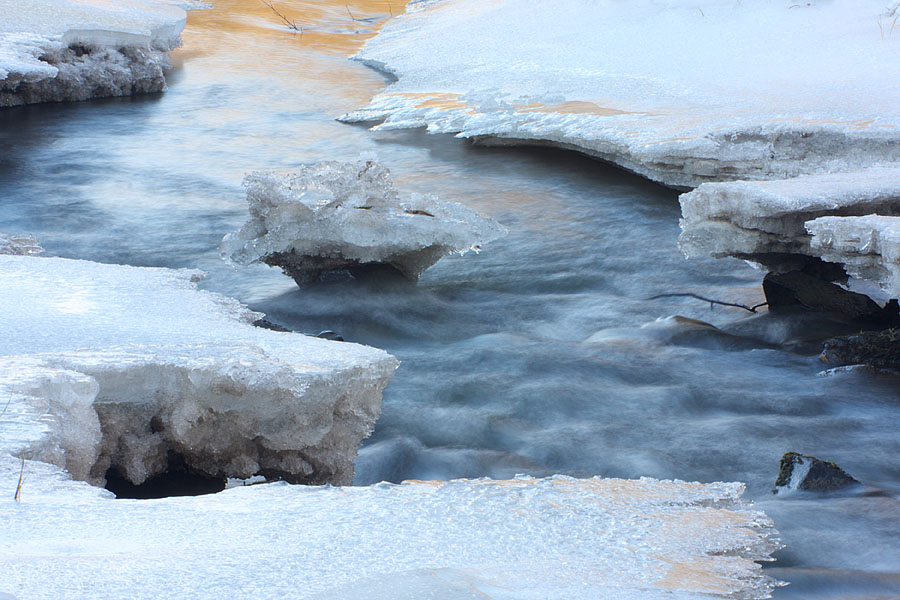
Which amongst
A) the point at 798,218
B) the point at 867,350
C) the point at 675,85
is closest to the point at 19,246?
the point at 798,218

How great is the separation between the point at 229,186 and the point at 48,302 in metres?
4.65

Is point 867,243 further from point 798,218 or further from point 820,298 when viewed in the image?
point 820,298

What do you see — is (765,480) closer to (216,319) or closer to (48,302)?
(216,319)

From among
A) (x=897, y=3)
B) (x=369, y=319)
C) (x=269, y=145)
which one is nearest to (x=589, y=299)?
(x=369, y=319)

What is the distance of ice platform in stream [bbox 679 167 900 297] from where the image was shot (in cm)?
351

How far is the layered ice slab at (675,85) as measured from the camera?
5.69 m

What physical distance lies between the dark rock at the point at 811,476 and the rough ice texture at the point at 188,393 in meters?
1.32

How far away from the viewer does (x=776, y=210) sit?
385 centimetres

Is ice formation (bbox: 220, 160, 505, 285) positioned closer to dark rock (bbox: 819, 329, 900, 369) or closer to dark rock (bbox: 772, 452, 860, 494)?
dark rock (bbox: 819, 329, 900, 369)

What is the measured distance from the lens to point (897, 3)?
8336mm

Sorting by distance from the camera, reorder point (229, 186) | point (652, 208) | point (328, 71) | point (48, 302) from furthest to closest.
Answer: point (328, 71) < point (229, 186) < point (652, 208) < point (48, 302)

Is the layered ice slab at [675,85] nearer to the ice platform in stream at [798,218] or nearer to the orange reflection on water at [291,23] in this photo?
the ice platform in stream at [798,218]

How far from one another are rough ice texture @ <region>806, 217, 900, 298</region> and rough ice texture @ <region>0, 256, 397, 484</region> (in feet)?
6.14

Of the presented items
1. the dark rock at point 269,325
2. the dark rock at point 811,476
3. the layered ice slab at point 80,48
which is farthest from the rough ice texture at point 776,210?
the layered ice slab at point 80,48
